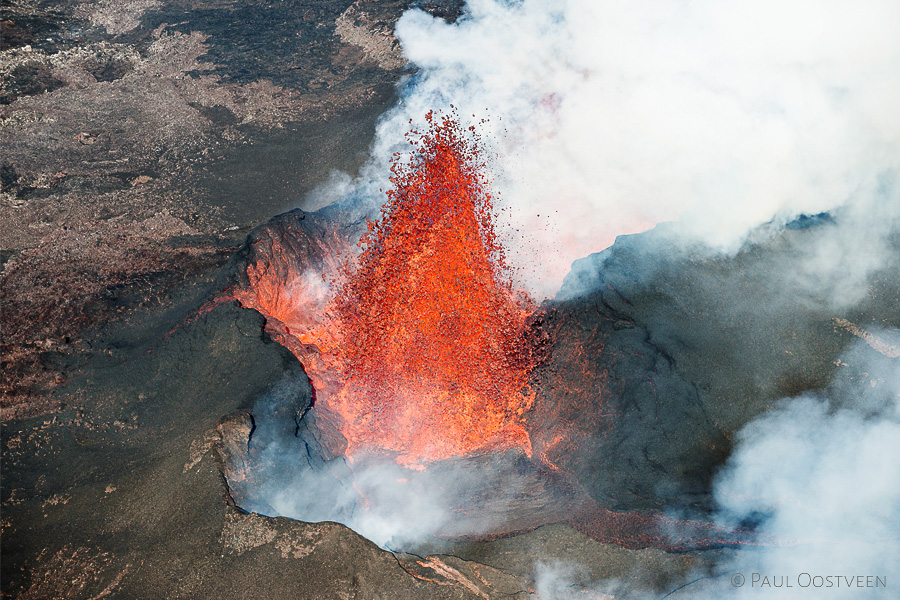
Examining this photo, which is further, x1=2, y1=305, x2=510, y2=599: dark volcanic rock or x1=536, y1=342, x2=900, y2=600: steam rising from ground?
x1=536, y1=342, x2=900, y2=600: steam rising from ground

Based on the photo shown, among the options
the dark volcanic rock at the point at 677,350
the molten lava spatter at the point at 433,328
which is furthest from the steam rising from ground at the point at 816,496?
the molten lava spatter at the point at 433,328

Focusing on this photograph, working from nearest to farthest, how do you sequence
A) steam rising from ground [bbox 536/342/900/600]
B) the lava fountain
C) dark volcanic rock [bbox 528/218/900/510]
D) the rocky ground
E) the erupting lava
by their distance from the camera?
1. the rocky ground
2. steam rising from ground [bbox 536/342/900/600]
3. dark volcanic rock [bbox 528/218/900/510]
4. the lava fountain
5. the erupting lava

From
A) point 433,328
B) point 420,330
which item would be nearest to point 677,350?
point 433,328

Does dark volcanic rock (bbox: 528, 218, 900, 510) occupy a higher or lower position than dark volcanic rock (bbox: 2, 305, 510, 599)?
→ higher

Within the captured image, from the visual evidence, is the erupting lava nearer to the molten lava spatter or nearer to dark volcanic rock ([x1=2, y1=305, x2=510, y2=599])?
the molten lava spatter

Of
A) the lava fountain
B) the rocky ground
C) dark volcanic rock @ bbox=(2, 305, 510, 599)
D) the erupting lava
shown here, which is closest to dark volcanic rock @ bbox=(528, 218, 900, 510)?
the lava fountain

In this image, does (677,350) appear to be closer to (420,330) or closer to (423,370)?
(423,370)
